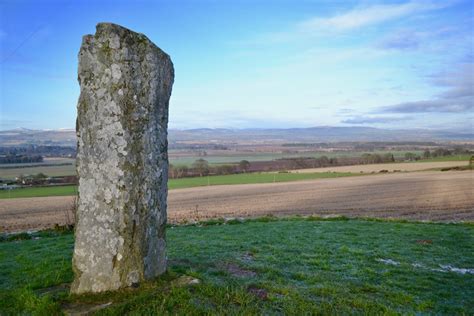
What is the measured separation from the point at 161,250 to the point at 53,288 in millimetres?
2234

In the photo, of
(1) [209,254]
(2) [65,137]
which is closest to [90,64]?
(1) [209,254]

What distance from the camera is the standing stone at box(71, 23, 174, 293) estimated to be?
666 cm

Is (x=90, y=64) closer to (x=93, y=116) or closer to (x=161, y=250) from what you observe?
(x=93, y=116)

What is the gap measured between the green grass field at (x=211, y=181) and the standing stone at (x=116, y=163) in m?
46.6

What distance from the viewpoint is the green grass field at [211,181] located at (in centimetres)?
5025

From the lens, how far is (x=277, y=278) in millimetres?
7848

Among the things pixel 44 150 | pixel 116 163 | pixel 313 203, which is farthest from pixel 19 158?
pixel 116 163

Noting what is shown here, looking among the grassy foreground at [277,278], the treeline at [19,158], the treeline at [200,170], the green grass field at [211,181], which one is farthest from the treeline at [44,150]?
the grassy foreground at [277,278]

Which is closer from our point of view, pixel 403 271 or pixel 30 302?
pixel 30 302

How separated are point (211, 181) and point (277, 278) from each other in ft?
184

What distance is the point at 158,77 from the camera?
7129 millimetres

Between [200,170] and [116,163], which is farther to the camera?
[200,170]

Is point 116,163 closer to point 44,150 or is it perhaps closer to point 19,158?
point 19,158

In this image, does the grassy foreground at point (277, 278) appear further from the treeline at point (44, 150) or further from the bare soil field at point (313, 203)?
the treeline at point (44, 150)
